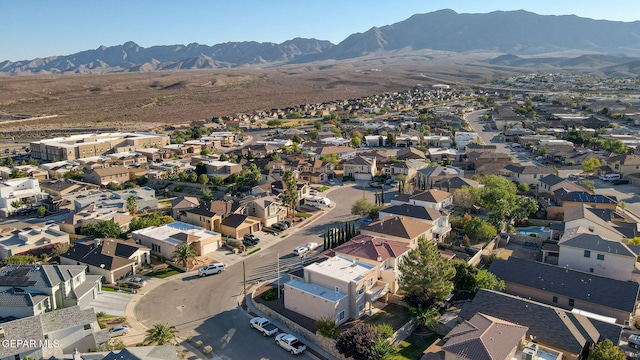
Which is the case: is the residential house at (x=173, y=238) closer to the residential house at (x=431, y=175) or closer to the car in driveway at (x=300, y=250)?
the car in driveway at (x=300, y=250)

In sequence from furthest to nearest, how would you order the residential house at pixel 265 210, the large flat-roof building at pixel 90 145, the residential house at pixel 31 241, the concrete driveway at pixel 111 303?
the large flat-roof building at pixel 90 145 → the residential house at pixel 265 210 → the residential house at pixel 31 241 → the concrete driveway at pixel 111 303

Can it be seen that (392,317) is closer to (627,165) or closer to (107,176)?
(627,165)

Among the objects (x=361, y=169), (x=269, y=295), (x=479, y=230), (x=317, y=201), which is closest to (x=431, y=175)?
(x=361, y=169)

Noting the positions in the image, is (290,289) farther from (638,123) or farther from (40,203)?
(638,123)

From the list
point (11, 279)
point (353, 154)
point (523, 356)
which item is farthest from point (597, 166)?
point (11, 279)

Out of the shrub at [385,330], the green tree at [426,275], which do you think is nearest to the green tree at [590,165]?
the green tree at [426,275]
